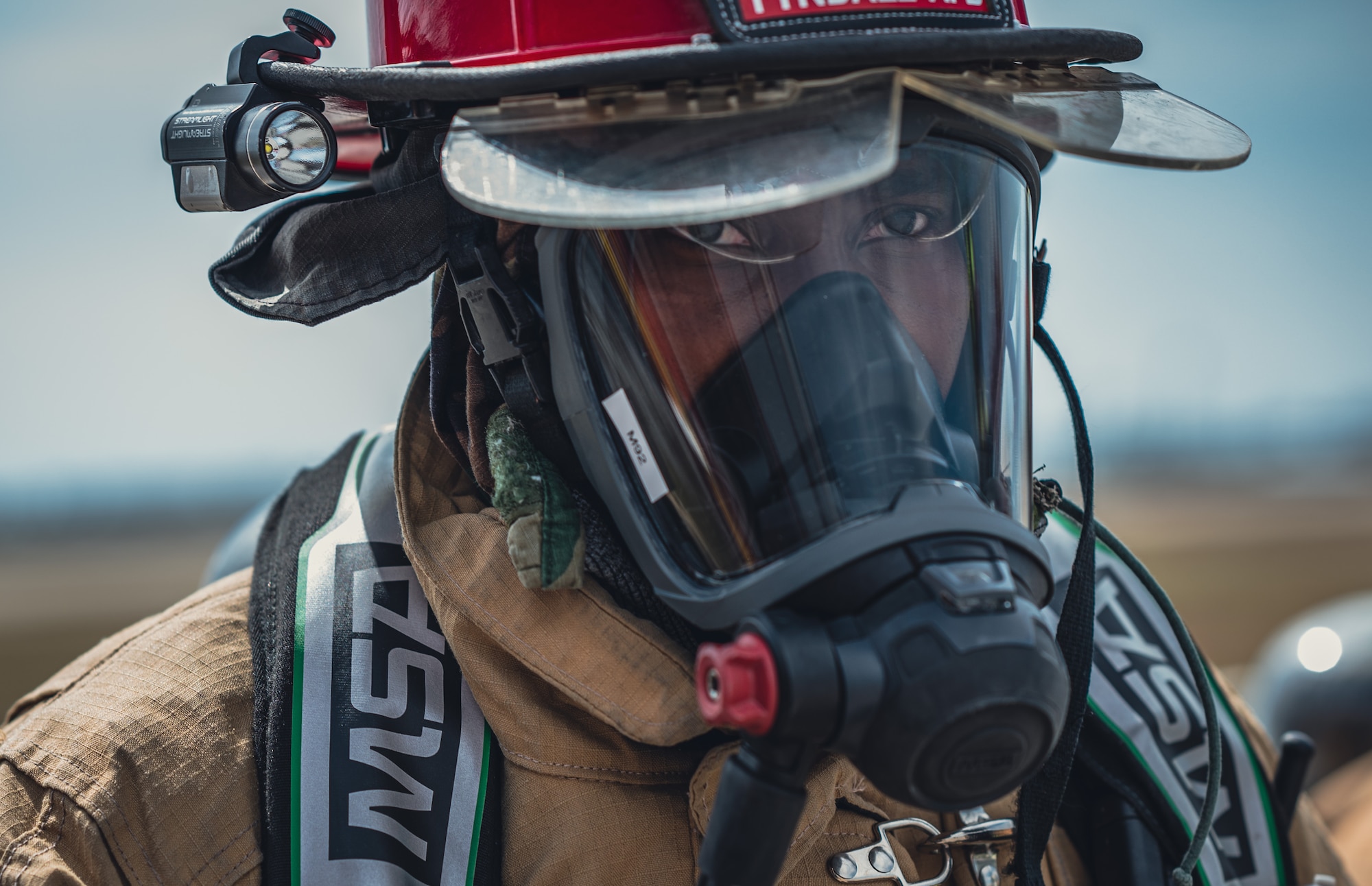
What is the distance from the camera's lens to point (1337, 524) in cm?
2012

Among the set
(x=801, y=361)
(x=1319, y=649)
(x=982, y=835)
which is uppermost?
(x=801, y=361)

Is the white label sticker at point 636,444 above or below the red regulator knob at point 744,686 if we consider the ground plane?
above

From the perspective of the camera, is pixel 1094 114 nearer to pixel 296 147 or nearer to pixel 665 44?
pixel 665 44

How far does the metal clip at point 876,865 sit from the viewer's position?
1.34 m

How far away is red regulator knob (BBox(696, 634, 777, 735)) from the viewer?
1.04 meters

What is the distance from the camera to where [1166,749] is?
69.3 inches

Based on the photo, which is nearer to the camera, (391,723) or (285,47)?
(391,723)

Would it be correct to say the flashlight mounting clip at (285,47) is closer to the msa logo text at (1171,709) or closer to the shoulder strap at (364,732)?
the shoulder strap at (364,732)

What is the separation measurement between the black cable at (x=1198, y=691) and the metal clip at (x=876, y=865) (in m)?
0.36

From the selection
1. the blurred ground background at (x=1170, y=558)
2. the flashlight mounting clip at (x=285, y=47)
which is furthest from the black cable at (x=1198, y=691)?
the blurred ground background at (x=1170, y=558)

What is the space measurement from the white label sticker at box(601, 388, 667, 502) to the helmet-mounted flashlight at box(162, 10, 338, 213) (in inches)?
18.4

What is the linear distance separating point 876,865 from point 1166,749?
0.66 meters

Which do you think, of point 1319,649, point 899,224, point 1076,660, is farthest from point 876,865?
point 1319,649

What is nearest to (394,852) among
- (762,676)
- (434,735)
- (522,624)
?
(434,735)
